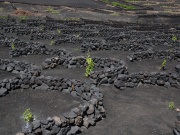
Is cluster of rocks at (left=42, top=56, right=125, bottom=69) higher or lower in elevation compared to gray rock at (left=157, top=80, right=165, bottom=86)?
higher

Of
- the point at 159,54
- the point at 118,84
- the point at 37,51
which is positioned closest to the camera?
the point at 118,84

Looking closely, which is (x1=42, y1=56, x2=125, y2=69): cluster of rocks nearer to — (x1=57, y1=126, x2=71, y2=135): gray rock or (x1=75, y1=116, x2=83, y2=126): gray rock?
(x1=75, y1=116, x2=83, y2=126): gray rock

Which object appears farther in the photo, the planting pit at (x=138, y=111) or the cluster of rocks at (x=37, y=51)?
the cluster of rocks at (x=37, y=51)

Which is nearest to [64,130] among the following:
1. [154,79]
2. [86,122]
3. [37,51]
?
[86,122]

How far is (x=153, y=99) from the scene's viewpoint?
1823cm

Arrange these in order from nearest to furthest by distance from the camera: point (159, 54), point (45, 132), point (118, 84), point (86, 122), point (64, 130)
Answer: point (45, 132) → point (64, 130) → point (86, 122) → point (118, 84) → point (159, 54)

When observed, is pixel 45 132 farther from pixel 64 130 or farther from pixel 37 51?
pixel 37 51

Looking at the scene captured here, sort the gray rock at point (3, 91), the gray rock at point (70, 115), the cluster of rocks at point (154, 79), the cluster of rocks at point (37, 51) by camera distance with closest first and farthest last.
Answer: the gray rock at point (70, 115), the gray rock at point (3, 91), the cluster of rocks at point (154, 79), the cluster of rocks at point (37, 51)

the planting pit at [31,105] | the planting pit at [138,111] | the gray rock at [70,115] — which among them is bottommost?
the planting pit at [138,111]

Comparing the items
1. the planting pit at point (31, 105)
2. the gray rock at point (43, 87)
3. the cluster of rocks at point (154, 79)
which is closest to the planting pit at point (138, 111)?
the cluster of rocks at point (154, 79)

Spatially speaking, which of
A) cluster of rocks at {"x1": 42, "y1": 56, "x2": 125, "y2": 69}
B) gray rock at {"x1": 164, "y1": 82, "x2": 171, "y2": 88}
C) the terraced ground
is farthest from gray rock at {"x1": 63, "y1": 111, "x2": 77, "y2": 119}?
cluster of rocks at {"x1": 42, "y1": 56, "x2": 125, "y2": 69}

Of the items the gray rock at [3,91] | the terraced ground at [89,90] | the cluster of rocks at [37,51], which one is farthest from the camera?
the cluster of rocks at [37,51]

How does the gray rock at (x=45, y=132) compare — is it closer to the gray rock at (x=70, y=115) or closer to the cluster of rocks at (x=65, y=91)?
the cluster of rocks at (x=65, y=91)

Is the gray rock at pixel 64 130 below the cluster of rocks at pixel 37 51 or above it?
below
